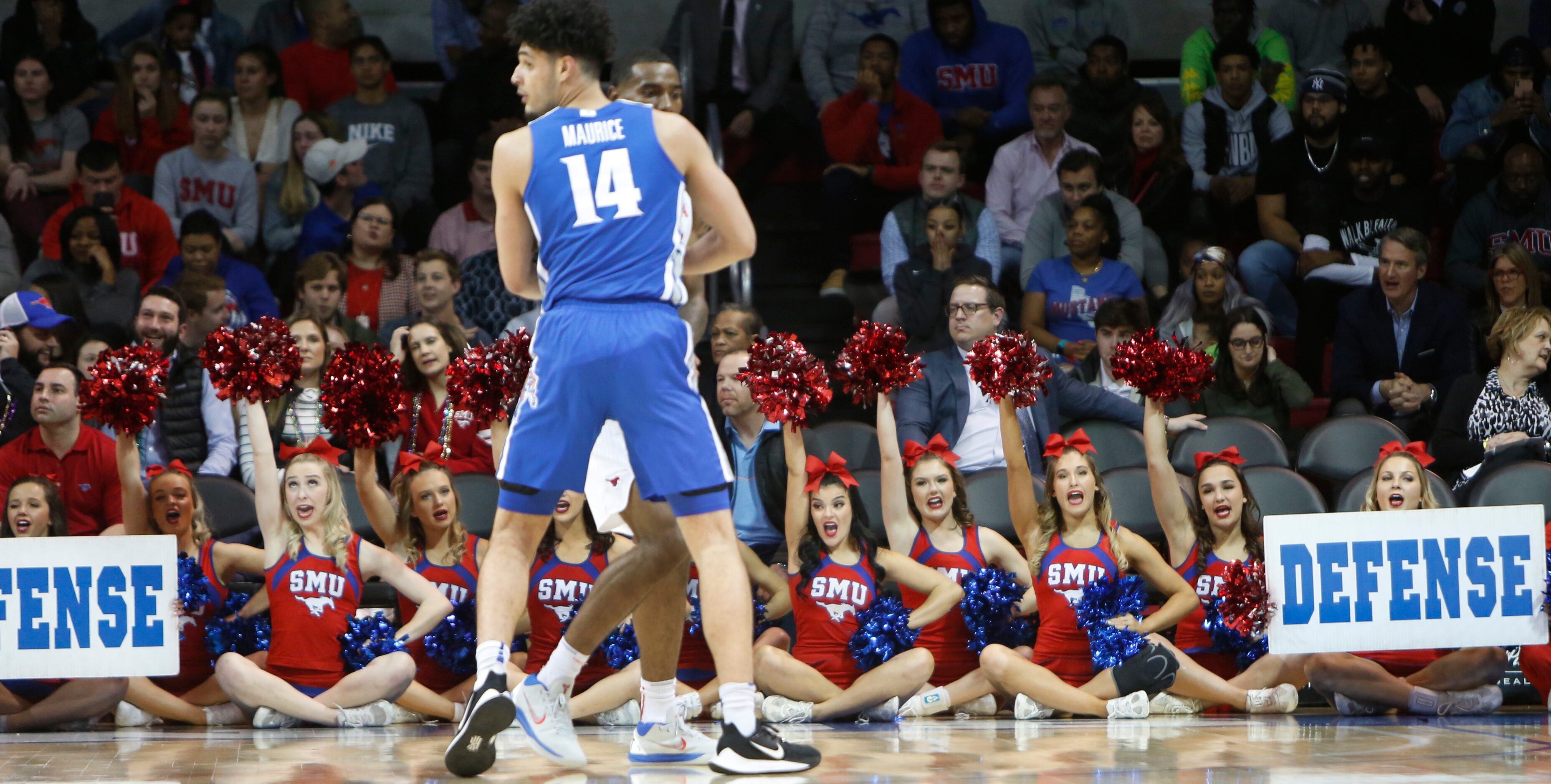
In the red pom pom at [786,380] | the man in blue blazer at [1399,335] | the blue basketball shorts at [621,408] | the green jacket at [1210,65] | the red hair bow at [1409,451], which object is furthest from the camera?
the green jacket at [1210,65]

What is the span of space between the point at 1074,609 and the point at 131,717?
3.61 m

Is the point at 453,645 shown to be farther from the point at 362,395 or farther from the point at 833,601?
the point at 833,601

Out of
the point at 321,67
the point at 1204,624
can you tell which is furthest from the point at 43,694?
the point at 321,67

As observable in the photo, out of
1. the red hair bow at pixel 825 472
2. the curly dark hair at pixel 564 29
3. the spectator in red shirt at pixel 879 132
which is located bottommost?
the red hair bow at pixel 825 472

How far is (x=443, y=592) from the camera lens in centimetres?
656

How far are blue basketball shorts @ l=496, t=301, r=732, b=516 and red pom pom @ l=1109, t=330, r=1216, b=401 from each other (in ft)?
8.44

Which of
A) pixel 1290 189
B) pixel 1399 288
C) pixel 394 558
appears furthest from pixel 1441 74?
pixel 394 558

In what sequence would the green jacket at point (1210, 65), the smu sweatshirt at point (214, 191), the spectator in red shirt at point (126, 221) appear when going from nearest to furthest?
the spectator in red shirt at point (126, 221) → the smu sweatshirt at point (214, 191) → the green jacket at point (1210, 65)

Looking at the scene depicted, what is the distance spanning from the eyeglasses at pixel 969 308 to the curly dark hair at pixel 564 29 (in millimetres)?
3358

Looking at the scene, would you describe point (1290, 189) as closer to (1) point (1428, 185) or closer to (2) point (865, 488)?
(1) point (1428, 185)

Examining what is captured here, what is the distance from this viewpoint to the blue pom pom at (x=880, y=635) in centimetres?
617

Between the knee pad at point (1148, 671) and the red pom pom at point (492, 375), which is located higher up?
the red pom pom at point (492, 375)

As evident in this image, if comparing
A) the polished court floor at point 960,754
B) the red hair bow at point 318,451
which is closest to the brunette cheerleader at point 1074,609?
the polished court floor at point 960,754

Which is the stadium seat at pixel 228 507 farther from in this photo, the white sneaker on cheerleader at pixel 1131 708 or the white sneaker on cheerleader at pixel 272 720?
the white sneaker on cheerleader at pixel 1131 708
